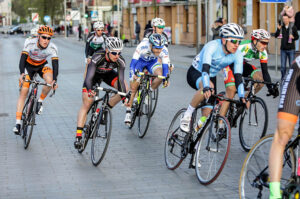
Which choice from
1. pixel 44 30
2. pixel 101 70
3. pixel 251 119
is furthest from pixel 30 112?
pixel 251 119

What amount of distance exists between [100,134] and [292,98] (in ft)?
12.2

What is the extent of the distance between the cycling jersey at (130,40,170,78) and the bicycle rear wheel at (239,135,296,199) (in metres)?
5.60

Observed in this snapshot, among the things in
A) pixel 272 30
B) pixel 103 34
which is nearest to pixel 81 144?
pixel 103 34

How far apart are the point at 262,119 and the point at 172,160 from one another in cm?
167

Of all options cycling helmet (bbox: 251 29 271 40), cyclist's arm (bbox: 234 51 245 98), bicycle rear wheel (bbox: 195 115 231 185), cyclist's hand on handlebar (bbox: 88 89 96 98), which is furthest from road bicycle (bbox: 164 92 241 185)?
cycling helmet (bbox: 251 29 271 40)

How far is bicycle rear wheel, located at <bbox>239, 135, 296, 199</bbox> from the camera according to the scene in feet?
17.0

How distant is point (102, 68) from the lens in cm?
893

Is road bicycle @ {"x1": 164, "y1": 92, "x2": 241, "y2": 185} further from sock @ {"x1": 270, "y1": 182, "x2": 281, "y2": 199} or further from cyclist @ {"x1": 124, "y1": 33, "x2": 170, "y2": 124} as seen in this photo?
cyclist @ {"x1": 124, "y1": 33, "x2": 170, "y2": 124}

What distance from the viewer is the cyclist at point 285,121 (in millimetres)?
4934

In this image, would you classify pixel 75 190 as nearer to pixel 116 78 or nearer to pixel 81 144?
pixel 81 144

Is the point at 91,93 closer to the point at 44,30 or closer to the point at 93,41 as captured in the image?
the point at 44,30

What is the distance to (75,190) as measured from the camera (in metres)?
6.81

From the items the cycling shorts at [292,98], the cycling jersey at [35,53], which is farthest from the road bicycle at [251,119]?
the cycling shorts at [292,98]

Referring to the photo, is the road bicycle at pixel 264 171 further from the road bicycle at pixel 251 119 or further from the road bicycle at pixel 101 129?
the road bicycle at pixel 251 119
